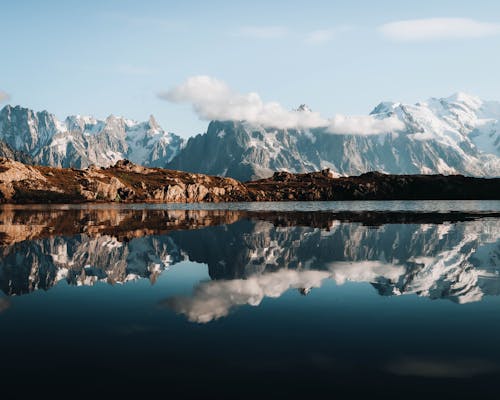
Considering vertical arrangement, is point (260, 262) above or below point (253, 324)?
above

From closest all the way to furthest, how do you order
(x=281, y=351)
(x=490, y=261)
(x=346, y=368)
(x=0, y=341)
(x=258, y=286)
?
(x=346, y=368)
(x=281, y=351)
(x=0, y=341)
(x=258, y=286)
(x=490, y=261)

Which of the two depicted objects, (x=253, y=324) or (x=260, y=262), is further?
(x=260, y=262)

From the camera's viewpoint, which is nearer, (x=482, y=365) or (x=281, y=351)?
(x=482, y=365)

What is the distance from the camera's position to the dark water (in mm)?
17391

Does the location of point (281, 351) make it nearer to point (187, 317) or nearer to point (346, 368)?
point (346, 368)

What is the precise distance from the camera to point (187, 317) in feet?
89.6

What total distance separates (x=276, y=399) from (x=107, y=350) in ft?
29.8

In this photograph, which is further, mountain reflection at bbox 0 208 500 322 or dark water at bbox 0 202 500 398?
mountain reflection at bbox 0 208 500 322

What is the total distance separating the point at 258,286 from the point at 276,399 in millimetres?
20478

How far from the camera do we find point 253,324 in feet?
83.5

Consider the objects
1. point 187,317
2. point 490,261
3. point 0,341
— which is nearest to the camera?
point 0,341

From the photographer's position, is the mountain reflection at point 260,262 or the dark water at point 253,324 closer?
the dark water at point 253,324

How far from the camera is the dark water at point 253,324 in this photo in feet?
57.1

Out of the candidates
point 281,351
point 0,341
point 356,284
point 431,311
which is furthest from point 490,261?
point 0,341
